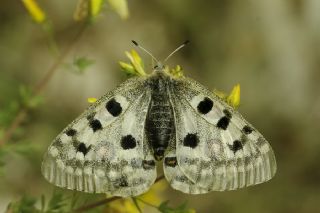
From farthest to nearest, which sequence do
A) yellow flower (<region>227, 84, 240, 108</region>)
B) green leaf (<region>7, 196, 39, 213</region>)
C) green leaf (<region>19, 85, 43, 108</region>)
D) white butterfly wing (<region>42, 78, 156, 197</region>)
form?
green leaf (<region>19, 85, 43, 108</region>), green leaf (<region>7, 196, 39, 213</region>), yellow flower (<region>227, 84, 240, 108</region>), white butterfly wing (<region>42, 78, 156, 197</region>)

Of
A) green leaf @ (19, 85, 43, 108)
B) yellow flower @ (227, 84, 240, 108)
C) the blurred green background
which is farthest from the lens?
the blurred green background

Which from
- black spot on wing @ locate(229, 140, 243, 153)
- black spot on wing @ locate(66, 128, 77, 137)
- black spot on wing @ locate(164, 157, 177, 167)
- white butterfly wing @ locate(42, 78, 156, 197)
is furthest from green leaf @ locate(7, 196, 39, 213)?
black spot on wing @ locate(229, 140, 243, 153)

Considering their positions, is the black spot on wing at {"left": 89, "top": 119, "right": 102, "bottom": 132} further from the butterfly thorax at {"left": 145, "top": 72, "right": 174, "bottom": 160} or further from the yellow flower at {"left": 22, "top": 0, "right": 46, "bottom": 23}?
the yellow flower at {"left": 22, "top": 0, "right": 46, "bottom": 23}

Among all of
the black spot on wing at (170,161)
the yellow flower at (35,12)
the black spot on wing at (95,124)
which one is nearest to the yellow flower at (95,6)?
the yellow flower at (35,12)

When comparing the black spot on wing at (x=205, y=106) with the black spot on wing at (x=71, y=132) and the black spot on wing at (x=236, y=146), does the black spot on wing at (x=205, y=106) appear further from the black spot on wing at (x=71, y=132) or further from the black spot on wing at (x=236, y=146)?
the black spot on wing at (x=71, y=132)

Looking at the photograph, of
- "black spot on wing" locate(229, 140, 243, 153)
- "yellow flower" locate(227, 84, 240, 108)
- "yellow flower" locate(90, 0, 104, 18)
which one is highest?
"yellow flower" locate(90, 0, 104, 18)

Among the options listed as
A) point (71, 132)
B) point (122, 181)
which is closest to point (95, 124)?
point (71, 132)

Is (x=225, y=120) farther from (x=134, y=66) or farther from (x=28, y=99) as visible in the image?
(x=28, y=99)

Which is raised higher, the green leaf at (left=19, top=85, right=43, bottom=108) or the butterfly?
the green leaf at (left=19, top=85, right=43, bottom=108)
